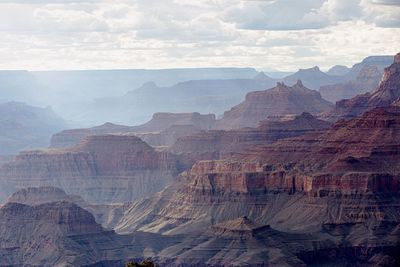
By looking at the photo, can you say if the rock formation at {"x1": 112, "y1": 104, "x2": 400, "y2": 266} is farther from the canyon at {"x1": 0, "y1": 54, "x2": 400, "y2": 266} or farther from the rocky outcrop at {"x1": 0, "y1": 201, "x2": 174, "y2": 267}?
the rocky outcrop at {"x1": 0, "y1": 201, "x2": 174, "y2": 267}

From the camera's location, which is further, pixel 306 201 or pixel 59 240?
pixel 306 201

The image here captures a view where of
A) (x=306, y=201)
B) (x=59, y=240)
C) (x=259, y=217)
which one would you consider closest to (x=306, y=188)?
(x=306, y=201)

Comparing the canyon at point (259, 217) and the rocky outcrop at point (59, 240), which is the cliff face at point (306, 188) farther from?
the rocky outcrop at point (59, 240)

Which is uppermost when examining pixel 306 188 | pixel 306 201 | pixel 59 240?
pixel 306 188

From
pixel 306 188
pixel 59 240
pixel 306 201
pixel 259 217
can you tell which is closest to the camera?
A: pixel 59 240

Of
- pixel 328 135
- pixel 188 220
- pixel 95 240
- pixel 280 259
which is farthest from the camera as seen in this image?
pixel 328 135

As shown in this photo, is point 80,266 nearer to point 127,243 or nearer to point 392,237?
point 127,243

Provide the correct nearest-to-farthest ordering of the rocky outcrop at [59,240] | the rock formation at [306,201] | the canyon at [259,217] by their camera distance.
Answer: the canyon at [259,217], the rock formation at [306,201], the rocky outcrop at [59,240]

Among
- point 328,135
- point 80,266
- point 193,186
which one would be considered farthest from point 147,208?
point 80,266

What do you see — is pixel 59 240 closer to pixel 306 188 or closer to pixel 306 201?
pixel 306 201

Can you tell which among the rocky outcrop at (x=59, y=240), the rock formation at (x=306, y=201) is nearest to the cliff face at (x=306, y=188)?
the rock formation at (x=306, y=201)

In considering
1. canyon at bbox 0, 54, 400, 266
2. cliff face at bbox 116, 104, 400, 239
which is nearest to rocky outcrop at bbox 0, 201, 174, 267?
canyon at bbox 0, 54, 400, 266
